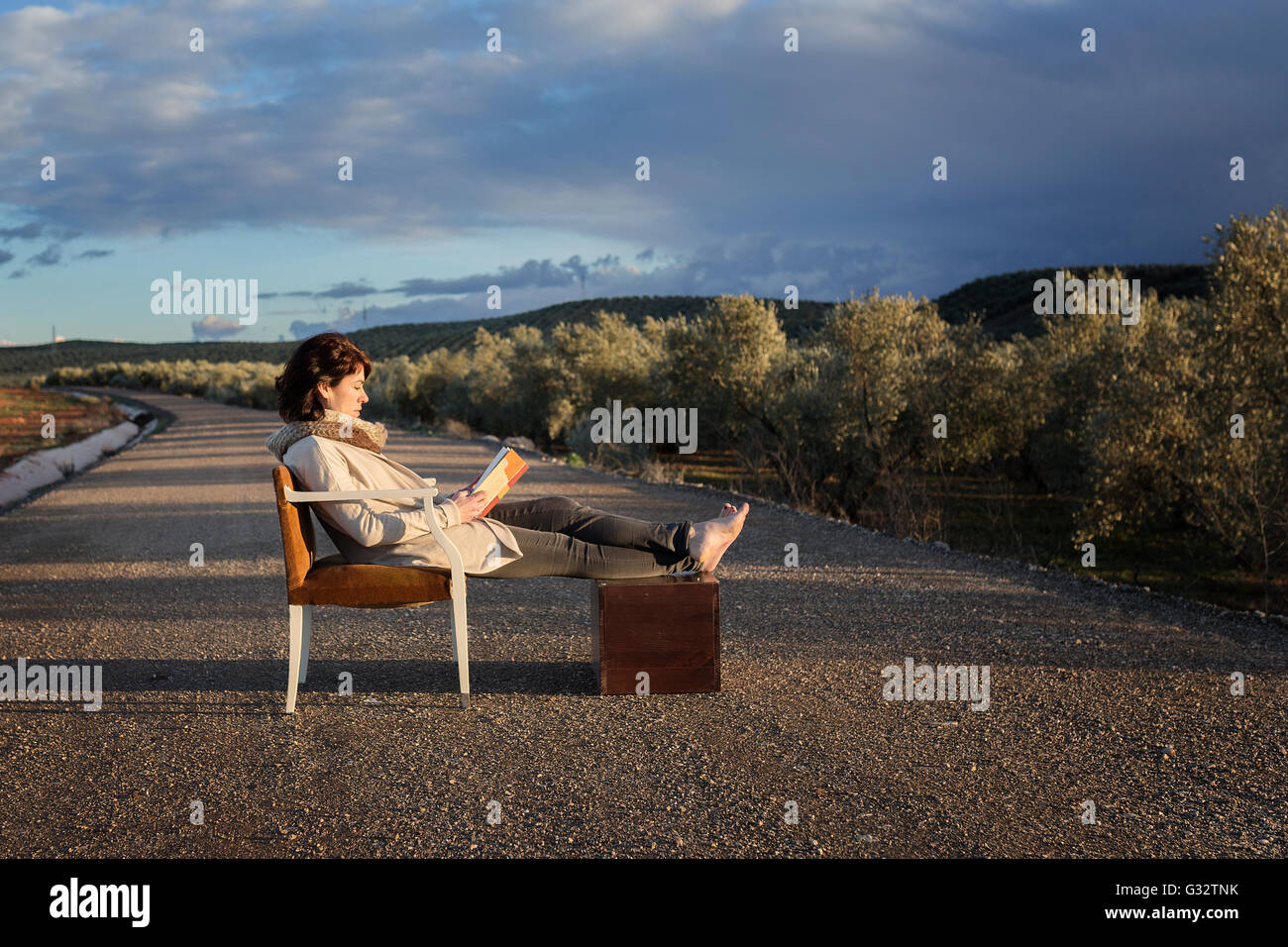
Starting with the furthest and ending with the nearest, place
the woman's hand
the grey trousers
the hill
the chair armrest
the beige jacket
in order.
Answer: the hill
the grey trousers
the woman's hand
the beige jacket
the chair armrest

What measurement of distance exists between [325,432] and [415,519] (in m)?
0.57

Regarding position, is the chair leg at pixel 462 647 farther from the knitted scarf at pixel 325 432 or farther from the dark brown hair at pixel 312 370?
the dark brown hair at pixel 312 370

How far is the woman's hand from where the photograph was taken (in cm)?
441

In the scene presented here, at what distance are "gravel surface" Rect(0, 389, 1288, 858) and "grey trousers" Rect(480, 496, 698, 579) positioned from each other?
609 millimetres

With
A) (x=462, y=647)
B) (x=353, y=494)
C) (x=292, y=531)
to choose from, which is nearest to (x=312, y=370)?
(x=353, y=494)

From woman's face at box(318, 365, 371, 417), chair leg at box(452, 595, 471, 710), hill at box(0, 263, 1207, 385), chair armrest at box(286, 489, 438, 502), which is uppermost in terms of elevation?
hill at box(0, 263, 1207, 385)

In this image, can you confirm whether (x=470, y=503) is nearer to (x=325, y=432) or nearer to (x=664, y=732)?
(x=325, y=432)

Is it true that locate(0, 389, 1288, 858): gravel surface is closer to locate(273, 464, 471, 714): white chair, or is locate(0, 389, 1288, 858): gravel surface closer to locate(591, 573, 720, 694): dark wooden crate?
locate(591, 573, 720, 694): dark wooden crate

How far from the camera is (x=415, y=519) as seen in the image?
4359mm

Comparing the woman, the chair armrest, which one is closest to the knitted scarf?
the woman

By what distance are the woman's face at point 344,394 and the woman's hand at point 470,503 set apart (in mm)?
608

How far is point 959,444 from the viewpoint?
16719 mm

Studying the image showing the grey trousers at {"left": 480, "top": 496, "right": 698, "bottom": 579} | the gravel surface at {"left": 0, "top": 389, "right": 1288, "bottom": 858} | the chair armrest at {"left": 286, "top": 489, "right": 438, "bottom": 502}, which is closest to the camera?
the gravel surface at {"left": 0, "top": 389, "right": 1288, "bottom": 858}
